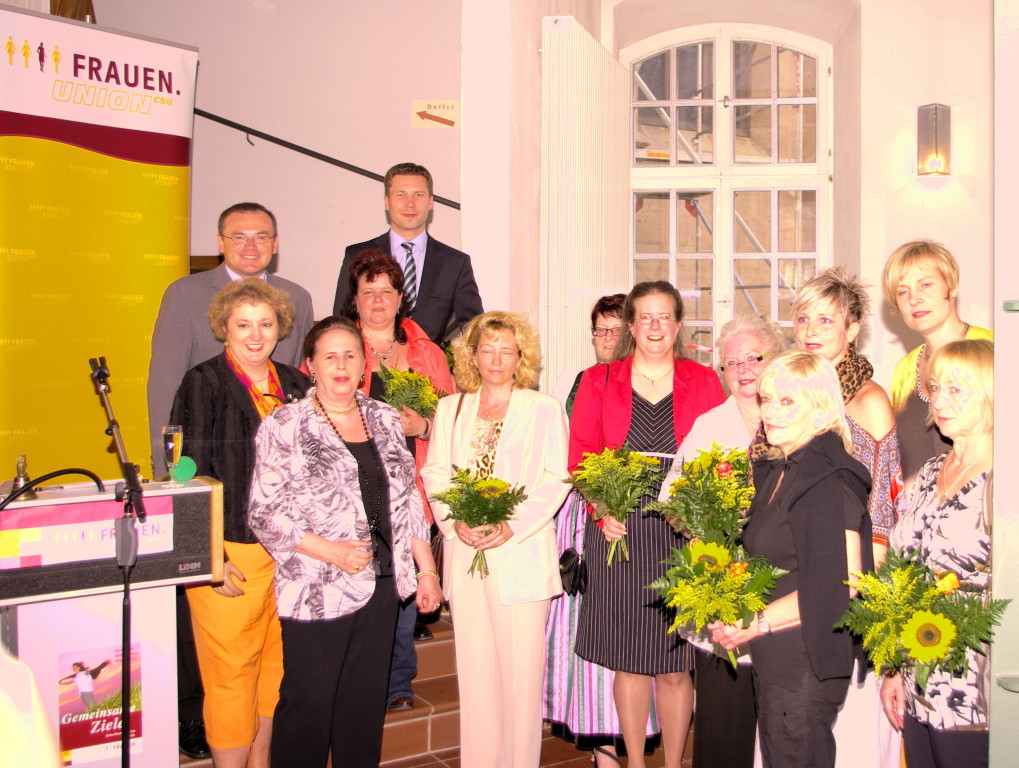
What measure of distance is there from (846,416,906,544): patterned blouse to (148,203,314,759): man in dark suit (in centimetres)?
226

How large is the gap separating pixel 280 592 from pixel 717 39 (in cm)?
601

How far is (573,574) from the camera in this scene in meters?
3.75

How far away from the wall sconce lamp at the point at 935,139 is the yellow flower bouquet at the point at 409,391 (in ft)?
14.2

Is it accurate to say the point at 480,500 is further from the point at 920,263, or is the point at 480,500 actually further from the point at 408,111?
the point at 408,111

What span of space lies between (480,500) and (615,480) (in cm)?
47

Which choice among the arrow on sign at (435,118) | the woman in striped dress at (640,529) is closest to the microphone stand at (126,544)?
the woman in striped dress at (640,529)

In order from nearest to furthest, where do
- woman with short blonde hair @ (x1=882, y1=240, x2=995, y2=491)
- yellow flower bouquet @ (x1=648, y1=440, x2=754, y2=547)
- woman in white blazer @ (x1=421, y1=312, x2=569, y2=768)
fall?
1. yellow flower bouquet @ (x1=648, y1=440, x2=754, y2=547)
2. woman with short blonde hair @ (x1=882, y1=240, x2=995, y2=491)
3. woman in white blazer @ (x1=421, y1=312, x2=569, y2=768)

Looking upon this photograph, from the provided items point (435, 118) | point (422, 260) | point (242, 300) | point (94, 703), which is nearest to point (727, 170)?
point (435, 118)

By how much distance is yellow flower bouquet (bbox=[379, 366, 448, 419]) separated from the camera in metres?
3.86

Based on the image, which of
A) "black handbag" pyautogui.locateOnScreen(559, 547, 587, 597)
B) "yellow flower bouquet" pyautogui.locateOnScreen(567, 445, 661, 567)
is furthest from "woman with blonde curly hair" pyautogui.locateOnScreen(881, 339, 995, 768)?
"black handbag" pyautogui.locateOnScreen(559, 547, 587, 597)

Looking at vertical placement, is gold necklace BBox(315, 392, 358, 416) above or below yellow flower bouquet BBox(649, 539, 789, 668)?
above

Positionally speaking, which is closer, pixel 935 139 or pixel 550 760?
pixel 550 760

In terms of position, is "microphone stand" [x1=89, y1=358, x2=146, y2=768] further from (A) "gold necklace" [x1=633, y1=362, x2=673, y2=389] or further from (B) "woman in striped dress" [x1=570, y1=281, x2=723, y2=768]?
(A) "gold necklace" [x1=633, y1=362, x2=673, y2=389]

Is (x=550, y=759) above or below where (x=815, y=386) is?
below
